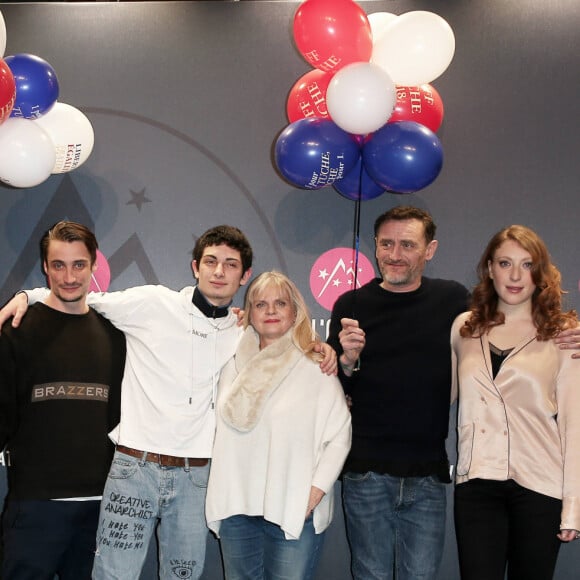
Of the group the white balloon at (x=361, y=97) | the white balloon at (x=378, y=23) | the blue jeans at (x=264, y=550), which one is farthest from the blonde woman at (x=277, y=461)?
the white balloon at (x=378, y=23)

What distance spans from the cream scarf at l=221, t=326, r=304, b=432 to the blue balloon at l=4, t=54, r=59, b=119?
1.33 m

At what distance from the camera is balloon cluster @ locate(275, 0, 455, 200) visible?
268cm

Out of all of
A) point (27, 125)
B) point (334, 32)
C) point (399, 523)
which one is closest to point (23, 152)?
point (27, 125)

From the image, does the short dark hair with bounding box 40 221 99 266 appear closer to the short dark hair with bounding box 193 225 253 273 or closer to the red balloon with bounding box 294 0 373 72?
the short dark hair with bounding box 193 225 253 273

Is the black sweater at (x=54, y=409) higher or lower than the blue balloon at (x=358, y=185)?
lower

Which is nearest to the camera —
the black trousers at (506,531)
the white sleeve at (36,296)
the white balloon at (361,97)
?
the black trousers at (506,531)

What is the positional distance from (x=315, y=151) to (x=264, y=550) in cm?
150

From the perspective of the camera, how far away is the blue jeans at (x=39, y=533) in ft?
8.54

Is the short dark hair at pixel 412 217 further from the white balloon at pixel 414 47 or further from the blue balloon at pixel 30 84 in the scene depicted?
the blue balloon at pixel 30 84

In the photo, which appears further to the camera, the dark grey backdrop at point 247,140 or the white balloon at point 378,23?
the dark grey backdrop at point 247,140

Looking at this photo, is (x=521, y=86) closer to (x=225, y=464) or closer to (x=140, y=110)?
(x=140, y=110)

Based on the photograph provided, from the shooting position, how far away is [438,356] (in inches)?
107

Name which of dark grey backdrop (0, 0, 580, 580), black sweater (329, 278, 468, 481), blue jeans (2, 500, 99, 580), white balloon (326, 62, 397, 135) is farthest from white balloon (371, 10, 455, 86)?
blue jeans (2, 500, 99, 580)

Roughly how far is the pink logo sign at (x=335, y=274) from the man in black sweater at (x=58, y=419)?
3.40ft
